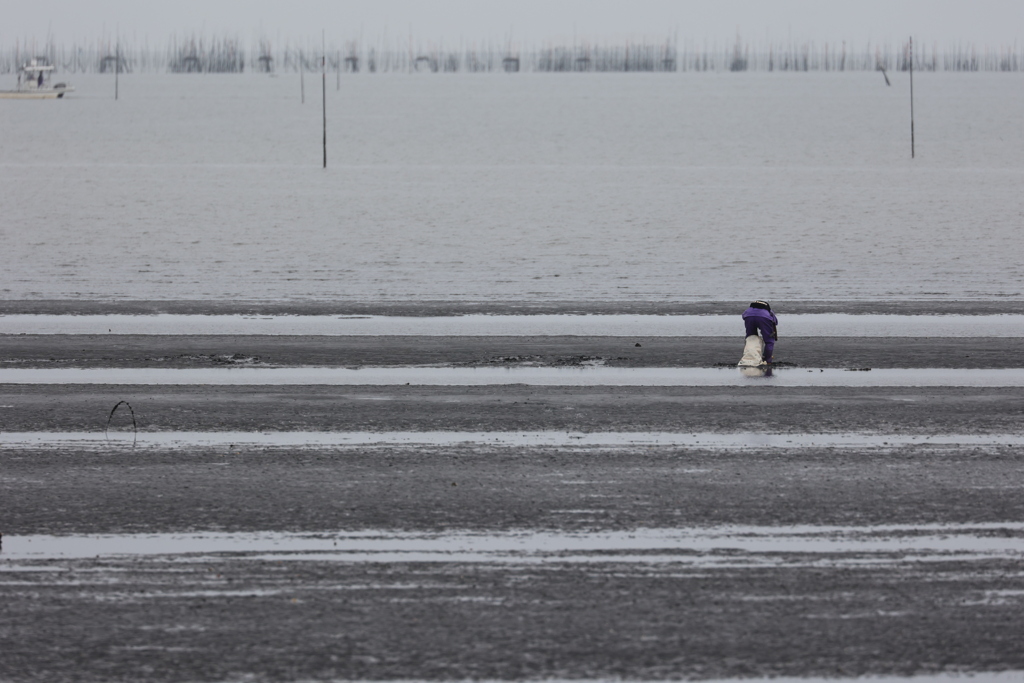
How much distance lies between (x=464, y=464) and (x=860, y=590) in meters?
2.67

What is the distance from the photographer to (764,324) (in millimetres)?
10766

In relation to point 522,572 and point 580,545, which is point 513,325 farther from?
point 522,572

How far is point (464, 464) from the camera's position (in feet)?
23.6

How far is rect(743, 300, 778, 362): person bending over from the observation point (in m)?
10.7

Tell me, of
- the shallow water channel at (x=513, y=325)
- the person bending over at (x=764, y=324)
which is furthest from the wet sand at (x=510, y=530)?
the shallow water channel at (x=513, y=325)

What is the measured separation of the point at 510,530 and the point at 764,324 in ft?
17.7

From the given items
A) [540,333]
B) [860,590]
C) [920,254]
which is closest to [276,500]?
[860,590]

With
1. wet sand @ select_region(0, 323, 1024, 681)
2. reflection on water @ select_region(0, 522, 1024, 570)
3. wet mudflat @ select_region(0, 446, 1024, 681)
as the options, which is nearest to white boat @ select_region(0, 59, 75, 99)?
wet sand @ select_region(0, 323, 1024, 681)

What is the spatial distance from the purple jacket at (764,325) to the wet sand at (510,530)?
1344 millimetres

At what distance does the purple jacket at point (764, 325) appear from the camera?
10727 millimetres

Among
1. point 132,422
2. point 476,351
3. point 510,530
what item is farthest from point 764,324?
point 510,530

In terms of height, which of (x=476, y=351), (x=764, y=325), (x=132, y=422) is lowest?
(x=132, y=422)

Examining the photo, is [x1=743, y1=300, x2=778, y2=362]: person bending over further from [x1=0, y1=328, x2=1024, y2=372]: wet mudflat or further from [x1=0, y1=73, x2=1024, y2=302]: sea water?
[x1=0, y1=73, x2=1024, y2=302]: sea water

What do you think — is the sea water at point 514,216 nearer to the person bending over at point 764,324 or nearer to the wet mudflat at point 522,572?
the person bending over at point 764,324
